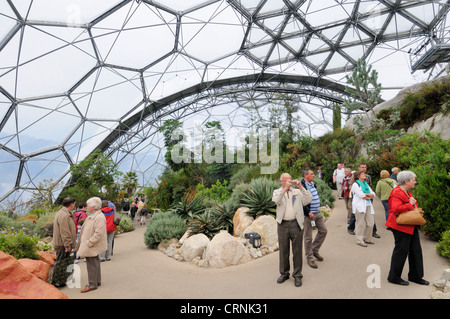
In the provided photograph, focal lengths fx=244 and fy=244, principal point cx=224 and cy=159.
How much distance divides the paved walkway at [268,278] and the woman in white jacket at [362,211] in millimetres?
257

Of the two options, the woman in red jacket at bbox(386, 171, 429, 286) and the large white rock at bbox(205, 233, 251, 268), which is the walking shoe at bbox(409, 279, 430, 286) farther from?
the large white rock at bbox(205, 233, 251, 268)

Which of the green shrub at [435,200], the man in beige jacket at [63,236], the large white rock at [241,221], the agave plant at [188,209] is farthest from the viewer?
the agave plant at [188,209]

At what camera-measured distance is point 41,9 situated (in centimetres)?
1299

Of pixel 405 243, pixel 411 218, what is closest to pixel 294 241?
pixel 405 243

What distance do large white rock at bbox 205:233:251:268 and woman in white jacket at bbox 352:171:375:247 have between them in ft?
9.27

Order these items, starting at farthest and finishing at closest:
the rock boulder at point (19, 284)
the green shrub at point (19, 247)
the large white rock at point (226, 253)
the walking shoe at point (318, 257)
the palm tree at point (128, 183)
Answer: the palm tree at point (128, 183)
the large white rock at point (226, 253)
the green shrub at point (19, 247)
the walking shoe at point (318, 257)
the rock boulder at point (19, 284)

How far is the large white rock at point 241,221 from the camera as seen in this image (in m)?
7.61

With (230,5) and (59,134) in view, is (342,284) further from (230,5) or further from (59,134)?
(59,134)

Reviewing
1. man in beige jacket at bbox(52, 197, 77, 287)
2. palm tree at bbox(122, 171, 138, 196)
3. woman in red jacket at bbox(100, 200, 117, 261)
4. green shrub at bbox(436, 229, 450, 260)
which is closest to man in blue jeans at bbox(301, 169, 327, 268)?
green shrub at bbox(436, 229, 450, 260)

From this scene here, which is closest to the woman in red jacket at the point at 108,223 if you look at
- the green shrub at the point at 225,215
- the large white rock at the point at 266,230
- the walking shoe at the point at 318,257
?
the green shrub at the point at 225,215

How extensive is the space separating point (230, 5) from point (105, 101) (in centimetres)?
1279

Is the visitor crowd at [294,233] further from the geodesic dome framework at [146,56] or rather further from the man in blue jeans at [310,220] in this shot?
the geodesic dome framework at [146,56]

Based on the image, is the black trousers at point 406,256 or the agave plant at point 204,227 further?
the agave plant at point 204,227

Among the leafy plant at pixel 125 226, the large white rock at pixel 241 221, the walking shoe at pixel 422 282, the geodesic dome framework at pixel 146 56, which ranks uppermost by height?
the geodesic dome framework at pixel 146 56
